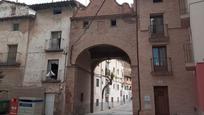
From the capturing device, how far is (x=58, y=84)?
20.0 m

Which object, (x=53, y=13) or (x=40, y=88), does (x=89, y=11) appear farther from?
(x=40, y=88)

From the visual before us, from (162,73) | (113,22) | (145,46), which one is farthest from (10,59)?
(162,73)

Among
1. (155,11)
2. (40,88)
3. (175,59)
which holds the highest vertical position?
(155,11)

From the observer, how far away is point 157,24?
18.8 metres

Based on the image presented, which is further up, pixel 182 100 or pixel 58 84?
pixel 58 84

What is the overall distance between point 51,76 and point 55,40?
11.6ft

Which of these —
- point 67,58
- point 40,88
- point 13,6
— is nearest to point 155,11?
point 67,58

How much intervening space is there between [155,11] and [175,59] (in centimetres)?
447

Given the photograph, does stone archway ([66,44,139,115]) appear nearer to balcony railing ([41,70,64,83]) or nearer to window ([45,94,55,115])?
balcony railing ([41,70,64,83])

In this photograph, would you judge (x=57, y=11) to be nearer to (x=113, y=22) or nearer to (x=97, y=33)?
(x=97, y=33)

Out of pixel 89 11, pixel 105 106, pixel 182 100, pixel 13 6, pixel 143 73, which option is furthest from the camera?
pixel 105 106

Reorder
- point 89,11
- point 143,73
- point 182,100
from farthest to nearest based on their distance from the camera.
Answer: point 89,11 → point 143,73 → point 182,100

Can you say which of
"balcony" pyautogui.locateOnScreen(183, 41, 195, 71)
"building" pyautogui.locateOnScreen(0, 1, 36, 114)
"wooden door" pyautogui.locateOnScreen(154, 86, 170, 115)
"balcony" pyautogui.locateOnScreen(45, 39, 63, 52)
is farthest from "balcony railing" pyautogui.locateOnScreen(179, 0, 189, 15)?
"building" pyautogui.locateOnScreen(0, 1, 36, 114)

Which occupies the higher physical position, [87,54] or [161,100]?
[87,54]
